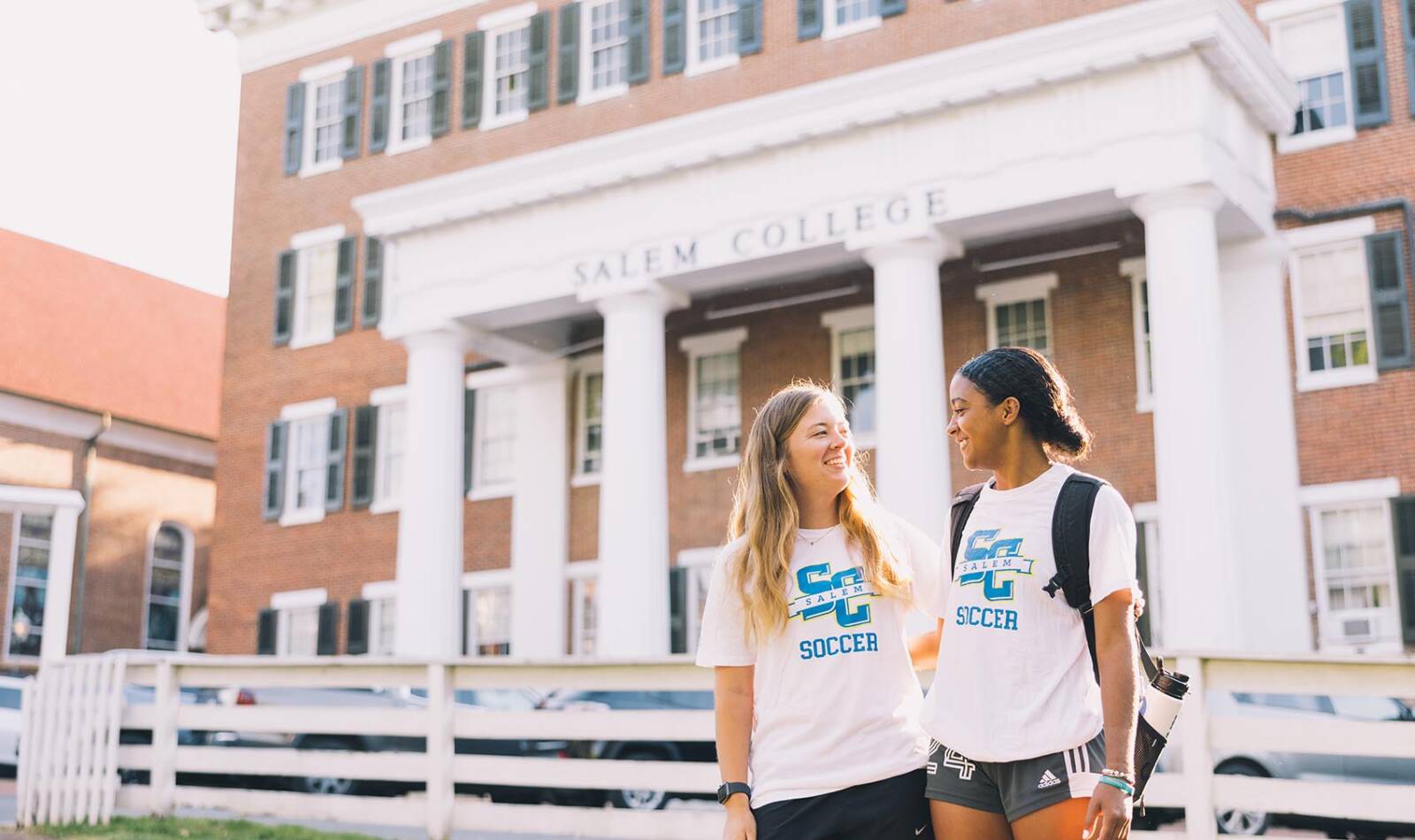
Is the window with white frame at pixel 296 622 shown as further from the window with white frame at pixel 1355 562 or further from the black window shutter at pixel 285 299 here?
the window with white frame at pixel 1355 562

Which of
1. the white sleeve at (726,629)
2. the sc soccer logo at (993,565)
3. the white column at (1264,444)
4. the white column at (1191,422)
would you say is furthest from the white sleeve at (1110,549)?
the white column at (1264,444)

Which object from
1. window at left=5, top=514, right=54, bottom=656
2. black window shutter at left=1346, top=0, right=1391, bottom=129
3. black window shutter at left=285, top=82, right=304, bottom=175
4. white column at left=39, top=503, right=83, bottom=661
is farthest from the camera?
window at left=5, top=514, right=54, bottom=656

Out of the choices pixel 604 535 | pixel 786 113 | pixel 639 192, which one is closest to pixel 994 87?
pixel 786 113

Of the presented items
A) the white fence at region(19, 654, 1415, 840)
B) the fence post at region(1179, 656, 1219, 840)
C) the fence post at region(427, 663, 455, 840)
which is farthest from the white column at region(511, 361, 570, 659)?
the fence post at region(1179, 656, 1219, 840)

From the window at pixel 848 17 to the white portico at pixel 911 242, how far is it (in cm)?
372

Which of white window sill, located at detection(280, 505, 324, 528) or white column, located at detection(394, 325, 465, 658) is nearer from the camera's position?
white column, located at detection(394, 325, 465, 658)

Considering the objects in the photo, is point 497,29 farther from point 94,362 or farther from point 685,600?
point 94,362

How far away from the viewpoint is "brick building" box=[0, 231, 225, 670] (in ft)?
104

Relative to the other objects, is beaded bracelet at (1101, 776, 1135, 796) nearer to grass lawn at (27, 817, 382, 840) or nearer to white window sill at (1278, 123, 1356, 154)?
grass lawn at (27, 817, 382, 840)

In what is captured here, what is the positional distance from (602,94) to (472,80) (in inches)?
117

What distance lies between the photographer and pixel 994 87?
18234mm

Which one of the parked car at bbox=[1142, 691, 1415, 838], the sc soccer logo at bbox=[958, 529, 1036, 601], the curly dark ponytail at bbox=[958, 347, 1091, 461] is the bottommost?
the parked car at bbox=[1142, 691, 1415, 838]

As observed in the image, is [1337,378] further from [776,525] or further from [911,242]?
[776,525]

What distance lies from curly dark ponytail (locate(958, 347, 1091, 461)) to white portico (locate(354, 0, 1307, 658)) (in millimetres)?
12941
